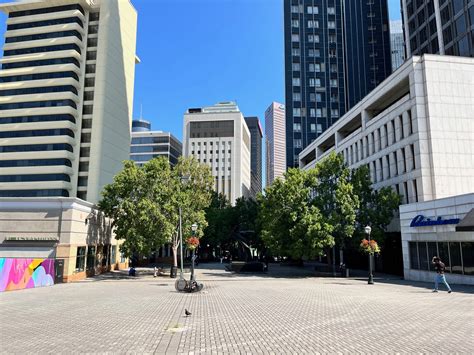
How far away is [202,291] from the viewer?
22828 mm

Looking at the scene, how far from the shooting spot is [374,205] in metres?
37.3

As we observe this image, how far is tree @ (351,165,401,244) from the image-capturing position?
1382 inches

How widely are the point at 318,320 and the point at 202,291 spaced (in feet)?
35.9

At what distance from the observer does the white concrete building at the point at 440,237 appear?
25.5 metres

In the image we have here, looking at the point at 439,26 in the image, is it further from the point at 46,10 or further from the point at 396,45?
the point at 46,10

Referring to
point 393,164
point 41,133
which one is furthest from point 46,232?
point 41,133

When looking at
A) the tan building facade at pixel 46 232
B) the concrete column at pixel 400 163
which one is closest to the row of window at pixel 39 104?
the tan building facade at pixel 46 232

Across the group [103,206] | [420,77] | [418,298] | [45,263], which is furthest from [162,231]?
[420,77]

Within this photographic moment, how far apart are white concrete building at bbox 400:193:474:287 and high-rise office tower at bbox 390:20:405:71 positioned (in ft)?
281

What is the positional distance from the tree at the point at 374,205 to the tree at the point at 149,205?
1562cm

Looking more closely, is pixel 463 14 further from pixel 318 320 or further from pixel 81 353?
pixel 81 353

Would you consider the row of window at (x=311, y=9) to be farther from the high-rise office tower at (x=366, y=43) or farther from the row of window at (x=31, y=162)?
the row of window at (x=31, y=162)

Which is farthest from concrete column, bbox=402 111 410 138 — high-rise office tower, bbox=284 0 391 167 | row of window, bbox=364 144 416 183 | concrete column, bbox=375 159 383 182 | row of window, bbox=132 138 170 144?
row of window, bbox=132 138 170 144

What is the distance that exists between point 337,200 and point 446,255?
32.5ft
